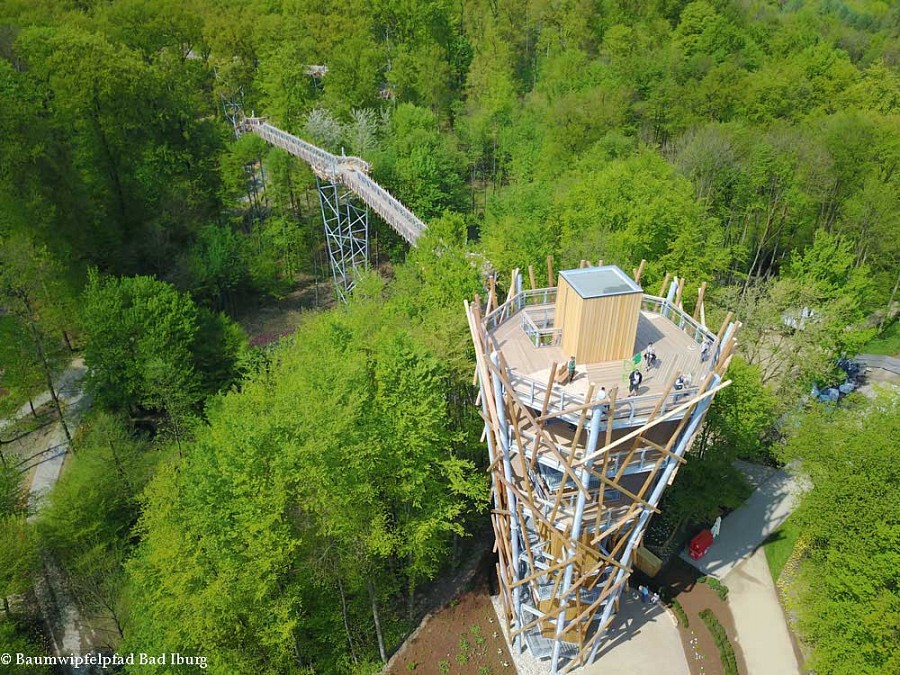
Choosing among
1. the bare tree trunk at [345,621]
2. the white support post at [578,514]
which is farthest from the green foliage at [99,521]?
the white support post at [578,514]

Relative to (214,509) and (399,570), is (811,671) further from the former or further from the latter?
(214,509)

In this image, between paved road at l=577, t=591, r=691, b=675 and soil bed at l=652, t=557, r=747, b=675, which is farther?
soil bed at l=652, t=557, r=747, b=675

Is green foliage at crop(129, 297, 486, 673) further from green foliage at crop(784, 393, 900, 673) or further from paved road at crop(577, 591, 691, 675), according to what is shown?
green foliage at crop(784, 393, 900, 673)

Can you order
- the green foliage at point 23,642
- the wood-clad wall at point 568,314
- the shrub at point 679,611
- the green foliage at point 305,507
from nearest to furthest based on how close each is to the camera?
the wood-clad wall at point 568,314 < the green foliage at point 305,507 < the green foliage at point 23,642 < the shrub at point 679,611

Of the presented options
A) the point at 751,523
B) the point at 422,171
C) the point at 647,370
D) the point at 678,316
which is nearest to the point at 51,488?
the point at 647,370

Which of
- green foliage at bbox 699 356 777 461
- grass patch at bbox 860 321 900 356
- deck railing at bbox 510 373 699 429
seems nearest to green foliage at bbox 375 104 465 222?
green foliage at bbox 699 356 777 461

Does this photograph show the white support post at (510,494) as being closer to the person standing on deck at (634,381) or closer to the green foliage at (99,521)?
the person standing on deck at (634,381)
